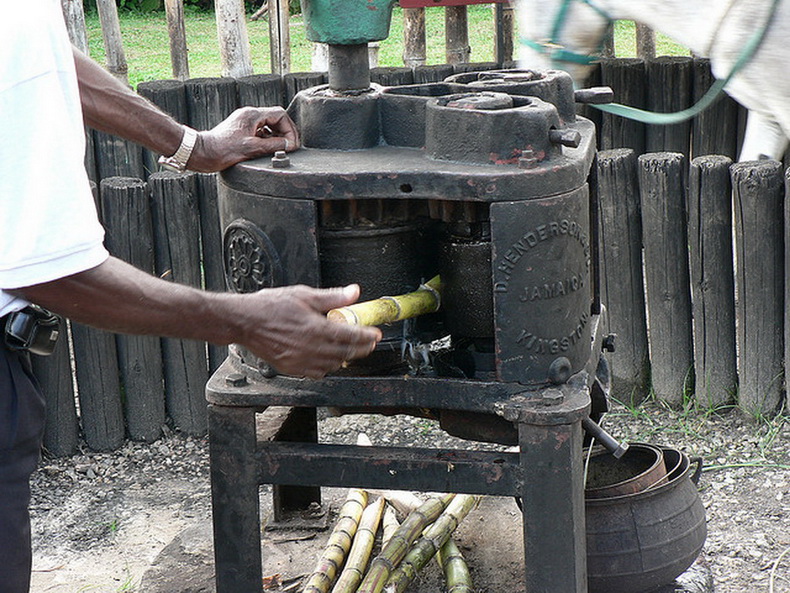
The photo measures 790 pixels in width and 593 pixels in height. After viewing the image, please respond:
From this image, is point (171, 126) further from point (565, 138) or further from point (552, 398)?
point (552, 398)

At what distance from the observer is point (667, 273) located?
14.3 ft

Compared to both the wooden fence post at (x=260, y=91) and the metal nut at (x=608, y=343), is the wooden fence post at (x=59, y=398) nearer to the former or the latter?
the wooden fence post at (x=260, y=91)

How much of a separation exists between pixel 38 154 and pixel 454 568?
1.76 m

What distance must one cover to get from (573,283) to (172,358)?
2.33m

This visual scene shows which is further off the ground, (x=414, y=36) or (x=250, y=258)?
(x=414, y=36)

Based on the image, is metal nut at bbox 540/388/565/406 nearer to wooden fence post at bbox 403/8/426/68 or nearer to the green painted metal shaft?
the green painted metal shaft

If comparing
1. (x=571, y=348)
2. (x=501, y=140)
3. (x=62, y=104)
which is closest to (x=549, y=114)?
(x=501, y=140)

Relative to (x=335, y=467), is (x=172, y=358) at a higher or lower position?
lower

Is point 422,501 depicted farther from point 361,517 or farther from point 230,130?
point 230,130

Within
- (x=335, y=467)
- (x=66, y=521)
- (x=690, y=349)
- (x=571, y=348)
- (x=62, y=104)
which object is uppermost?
(x=62, y=104)

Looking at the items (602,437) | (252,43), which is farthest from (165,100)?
(252,43)

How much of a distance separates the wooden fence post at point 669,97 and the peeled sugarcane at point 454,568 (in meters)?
2.99

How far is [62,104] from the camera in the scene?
179 cm

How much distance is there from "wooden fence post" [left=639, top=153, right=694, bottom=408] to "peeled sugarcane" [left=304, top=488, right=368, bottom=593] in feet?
5.19
